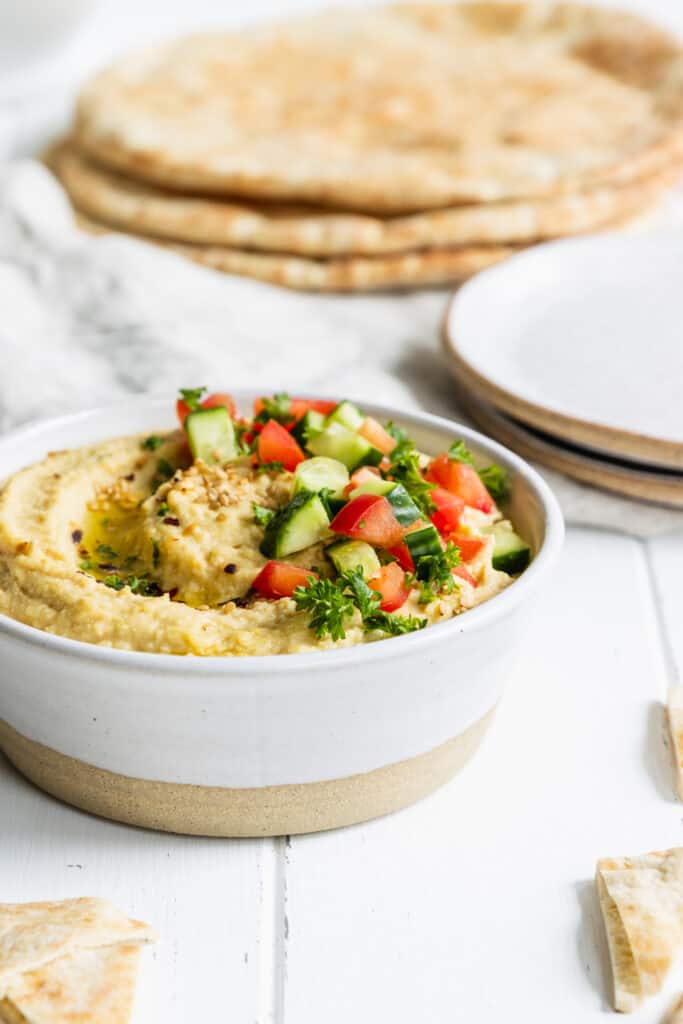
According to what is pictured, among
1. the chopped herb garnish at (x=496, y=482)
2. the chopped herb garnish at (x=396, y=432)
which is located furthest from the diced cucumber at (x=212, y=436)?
the chopped herb garnish at (x=496, y=482)

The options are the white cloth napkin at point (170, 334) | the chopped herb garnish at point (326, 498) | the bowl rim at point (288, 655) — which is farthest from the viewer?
the white cloth napkin at point (170, 334)

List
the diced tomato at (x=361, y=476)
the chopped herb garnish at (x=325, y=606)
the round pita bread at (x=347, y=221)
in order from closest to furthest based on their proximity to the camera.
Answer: the chopped herb garnish at (x=325, y=606) < the diced tomato at (x=361, y=476) < the round pita bread at (x=347, y=221)

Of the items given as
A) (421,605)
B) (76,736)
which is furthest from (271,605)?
(76,736)

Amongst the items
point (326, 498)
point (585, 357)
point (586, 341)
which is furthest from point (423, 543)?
point (586, 341)

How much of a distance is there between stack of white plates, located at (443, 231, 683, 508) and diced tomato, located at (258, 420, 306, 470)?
3.68 feet

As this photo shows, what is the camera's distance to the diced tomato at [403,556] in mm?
2961

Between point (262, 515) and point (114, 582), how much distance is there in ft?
1.25

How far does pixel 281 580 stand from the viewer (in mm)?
2912

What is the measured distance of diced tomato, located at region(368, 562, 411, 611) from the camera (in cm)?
286

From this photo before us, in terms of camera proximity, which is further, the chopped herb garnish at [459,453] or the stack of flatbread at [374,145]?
the stack of flatbread at [374,145]

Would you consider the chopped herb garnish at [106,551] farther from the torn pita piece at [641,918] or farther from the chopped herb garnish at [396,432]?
the torn pita piece at [641,918]

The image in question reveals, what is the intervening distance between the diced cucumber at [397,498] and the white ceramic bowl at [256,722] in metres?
0.30

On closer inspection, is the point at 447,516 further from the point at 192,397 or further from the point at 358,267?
the point at 358,267

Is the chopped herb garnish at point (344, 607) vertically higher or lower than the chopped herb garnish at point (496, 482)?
higher
